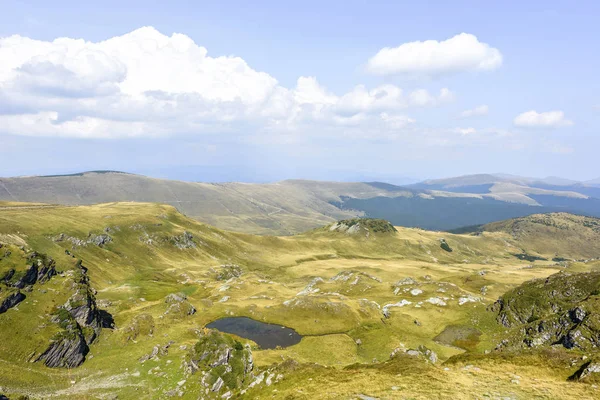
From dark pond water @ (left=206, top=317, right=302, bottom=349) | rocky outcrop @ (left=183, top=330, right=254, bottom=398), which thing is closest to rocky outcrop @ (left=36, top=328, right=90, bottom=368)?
rocky outcrop @ (left=183, top=330, right=254, bottom=398)

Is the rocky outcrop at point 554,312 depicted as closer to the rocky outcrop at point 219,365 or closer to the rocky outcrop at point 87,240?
the rocky outcrop at point 219,365

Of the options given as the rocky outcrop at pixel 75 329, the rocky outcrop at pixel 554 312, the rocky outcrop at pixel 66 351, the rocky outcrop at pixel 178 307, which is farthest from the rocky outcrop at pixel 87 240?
the rocky outcrop at pixel 554 312

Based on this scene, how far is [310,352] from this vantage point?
77375 millimetres

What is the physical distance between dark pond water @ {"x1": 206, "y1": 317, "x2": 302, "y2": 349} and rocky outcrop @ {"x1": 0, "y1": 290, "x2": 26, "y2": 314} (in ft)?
147

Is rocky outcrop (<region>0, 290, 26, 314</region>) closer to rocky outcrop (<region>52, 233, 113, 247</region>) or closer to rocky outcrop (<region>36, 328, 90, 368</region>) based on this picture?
rocky outcrop (<region>36, 328, 90, 368</region>)

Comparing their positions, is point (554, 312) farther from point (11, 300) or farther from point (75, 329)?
point (11, 300)

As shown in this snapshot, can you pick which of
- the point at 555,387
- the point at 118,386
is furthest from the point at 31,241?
the point at 555,387

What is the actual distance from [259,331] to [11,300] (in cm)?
5879

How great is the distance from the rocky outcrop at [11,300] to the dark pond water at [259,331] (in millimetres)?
44897

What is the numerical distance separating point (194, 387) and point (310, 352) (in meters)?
30.2

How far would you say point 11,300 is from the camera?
70.8m

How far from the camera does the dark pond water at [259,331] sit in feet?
279

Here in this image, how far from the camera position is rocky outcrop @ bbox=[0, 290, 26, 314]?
223 ft

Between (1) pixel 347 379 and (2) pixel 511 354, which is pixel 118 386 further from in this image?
(2) pixel 511 354
